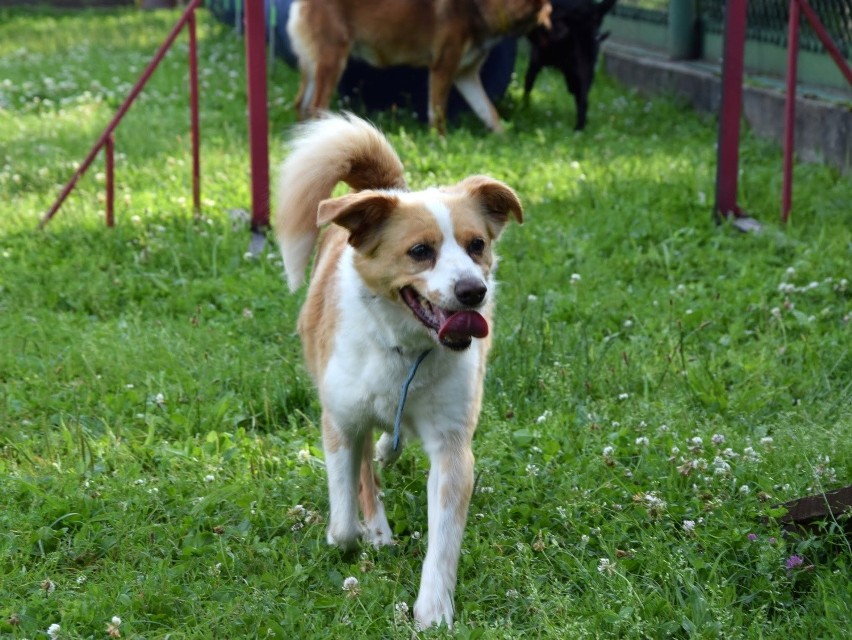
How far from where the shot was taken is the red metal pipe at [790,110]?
645cm

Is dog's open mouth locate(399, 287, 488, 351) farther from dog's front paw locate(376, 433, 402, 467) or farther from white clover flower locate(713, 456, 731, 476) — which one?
white clover flower locate(713, 456, 731, 476)

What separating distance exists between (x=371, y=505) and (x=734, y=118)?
12.8 feet

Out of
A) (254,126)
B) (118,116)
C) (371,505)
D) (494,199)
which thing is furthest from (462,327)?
(118,116)

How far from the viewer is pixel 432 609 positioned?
3.09 m

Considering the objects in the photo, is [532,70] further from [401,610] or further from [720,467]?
[401,610]

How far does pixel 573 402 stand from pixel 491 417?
33 centimetres

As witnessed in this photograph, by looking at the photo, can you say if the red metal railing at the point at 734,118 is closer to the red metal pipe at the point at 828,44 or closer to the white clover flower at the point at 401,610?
the red metal pipe at the point at 828,44

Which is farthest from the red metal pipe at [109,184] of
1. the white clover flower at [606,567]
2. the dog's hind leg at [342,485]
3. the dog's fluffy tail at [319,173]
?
the white clover flower at [606,567]

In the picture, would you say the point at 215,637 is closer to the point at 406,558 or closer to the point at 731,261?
the point at 406,558

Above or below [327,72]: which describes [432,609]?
below

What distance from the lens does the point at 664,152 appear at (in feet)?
27.5

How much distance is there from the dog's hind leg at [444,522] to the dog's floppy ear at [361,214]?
586 mm

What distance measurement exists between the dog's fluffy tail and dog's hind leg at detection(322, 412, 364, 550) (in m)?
0.67

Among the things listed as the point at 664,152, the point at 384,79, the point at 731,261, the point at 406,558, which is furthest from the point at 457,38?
the point at 406,558
